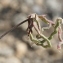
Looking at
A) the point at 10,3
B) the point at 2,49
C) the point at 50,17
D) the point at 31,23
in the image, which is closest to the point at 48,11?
the point at 50,17

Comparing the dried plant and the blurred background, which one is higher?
the blurred background

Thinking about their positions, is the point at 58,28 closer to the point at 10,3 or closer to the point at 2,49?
the point at 2,49

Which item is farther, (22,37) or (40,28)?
(22,37)

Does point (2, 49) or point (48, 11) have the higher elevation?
point (48, 11)

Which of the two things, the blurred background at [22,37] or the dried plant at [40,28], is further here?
the blurred background at [22,37]

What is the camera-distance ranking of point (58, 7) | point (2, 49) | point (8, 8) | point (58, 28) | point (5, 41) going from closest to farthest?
point (58, 28)
point (2, 49)
point (5, 41)
point (8, 8)
point (58, 7)

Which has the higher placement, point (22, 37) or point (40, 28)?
point (22, 37)

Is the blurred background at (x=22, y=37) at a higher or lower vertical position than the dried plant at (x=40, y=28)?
higher

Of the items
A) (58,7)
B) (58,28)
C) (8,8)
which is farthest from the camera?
(58,7)
